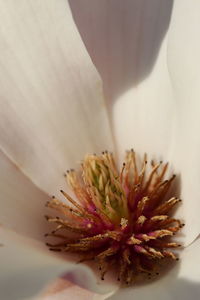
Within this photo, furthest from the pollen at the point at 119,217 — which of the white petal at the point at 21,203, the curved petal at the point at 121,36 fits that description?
the curved petal at the point at 121,36

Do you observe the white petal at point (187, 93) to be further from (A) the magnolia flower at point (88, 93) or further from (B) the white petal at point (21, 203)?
(B) the white petal at point (21, 203)

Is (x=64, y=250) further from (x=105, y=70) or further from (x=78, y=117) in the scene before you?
(x=105, y=70)

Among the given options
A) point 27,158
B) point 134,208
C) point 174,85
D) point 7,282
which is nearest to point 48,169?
point 27,158

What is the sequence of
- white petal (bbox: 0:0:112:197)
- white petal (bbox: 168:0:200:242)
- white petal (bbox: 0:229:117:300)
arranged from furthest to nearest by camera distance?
1. white petal (bbox: 0:0:112:197)
2. white petal (bbox: 168:0:200:242)
3. white petal (bbox: 0:229:117:300)

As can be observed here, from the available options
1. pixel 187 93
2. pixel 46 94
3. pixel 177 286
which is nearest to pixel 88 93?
pixel 46 94

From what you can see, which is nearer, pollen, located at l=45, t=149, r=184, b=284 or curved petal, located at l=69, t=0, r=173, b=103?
pollen, located at l=45, t=149, r=184, b=284

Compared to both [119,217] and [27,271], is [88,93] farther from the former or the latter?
[27,271]

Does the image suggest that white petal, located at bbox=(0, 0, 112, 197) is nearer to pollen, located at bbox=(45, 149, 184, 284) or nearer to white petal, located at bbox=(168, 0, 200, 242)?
pollen, located at bbox=(45, 149, 184, 284)

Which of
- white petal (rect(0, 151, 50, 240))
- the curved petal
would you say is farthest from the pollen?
the curved petal
